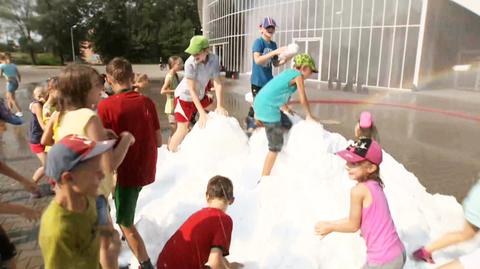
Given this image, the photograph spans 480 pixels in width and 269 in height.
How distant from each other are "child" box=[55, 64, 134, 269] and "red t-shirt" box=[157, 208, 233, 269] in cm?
44

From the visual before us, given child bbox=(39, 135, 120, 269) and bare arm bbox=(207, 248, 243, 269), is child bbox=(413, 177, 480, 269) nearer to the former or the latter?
bare arm bbox=(207, 248, 243, 269)

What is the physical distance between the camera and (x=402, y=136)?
Result: 9492 mm

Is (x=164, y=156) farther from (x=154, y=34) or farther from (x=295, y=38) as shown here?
(x=154, y=34)

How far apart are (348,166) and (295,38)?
82.3 feet

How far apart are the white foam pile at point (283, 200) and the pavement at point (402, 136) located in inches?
45.9

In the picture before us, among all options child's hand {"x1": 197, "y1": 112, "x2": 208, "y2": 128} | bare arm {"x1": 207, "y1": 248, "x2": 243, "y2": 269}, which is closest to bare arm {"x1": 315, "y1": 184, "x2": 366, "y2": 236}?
bare arm {"x1": 207, "y1": 248, "x2": 243, "y2": 269}

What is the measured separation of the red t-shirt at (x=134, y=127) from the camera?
286 cm

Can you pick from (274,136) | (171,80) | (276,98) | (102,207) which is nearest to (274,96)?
(276,98)

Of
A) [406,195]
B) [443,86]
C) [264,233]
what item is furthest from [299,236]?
[443,86]

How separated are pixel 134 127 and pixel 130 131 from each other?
0.04m

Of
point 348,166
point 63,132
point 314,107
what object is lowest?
point 314,107

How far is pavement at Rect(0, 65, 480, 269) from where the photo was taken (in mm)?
4848

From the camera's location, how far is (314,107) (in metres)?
14.4

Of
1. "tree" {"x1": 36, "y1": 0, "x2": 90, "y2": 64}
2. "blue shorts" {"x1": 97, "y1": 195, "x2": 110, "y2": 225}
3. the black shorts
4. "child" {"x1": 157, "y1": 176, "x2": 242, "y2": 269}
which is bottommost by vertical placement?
the black shorts
